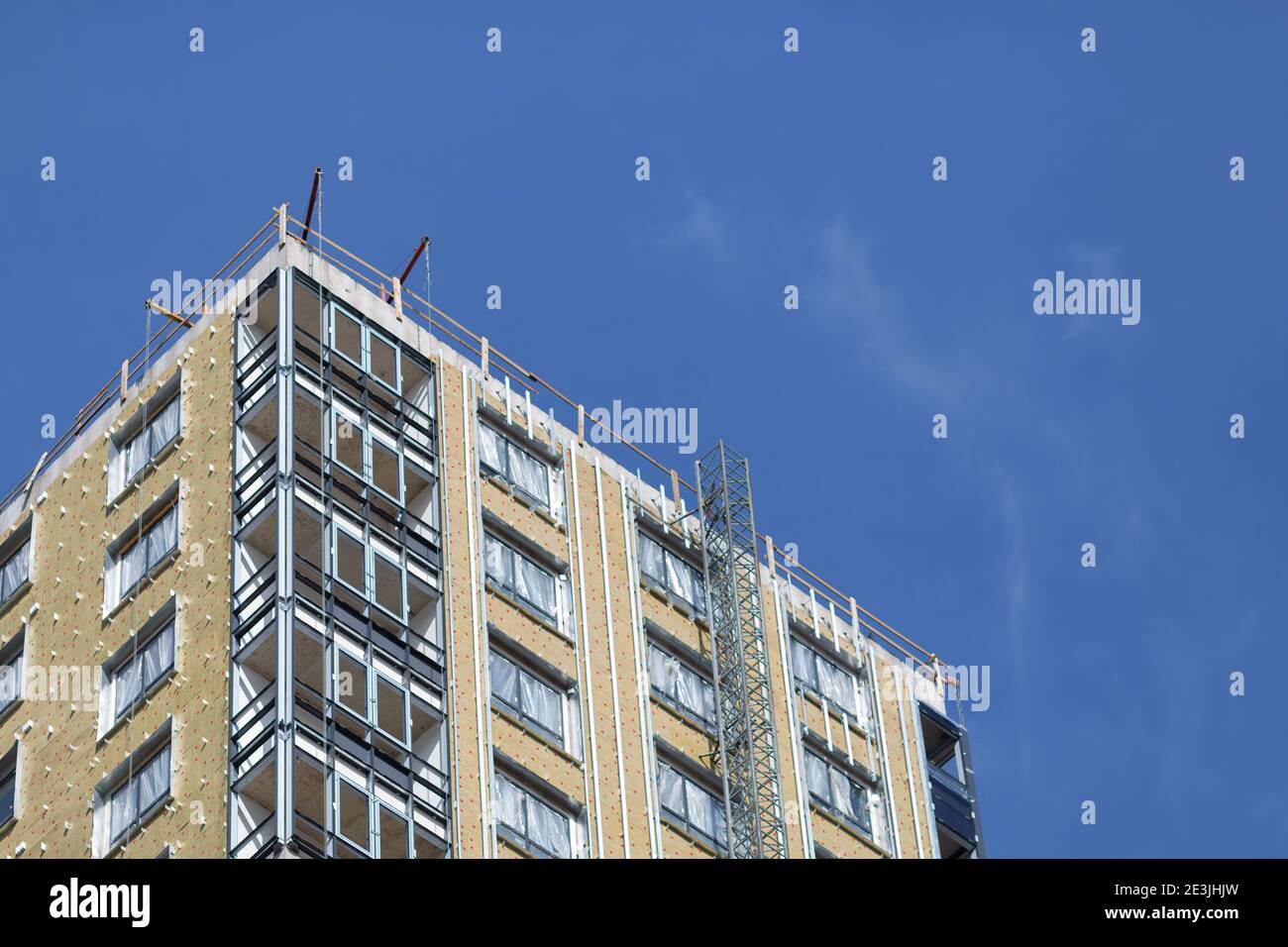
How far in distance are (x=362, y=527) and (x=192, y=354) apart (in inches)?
330

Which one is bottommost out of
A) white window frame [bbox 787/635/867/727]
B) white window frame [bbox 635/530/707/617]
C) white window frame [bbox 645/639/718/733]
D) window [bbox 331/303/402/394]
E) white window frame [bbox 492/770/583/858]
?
white window frame [bbox 492/770/583/858]

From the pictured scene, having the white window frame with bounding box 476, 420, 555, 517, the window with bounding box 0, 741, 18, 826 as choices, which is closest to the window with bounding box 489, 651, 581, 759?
the white window frame with bounding box 476, 420, 555, 517

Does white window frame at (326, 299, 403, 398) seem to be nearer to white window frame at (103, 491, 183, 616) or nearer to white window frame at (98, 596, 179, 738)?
white window frame at (103, 491, 183, 616)

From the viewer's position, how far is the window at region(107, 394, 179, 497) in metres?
68.0

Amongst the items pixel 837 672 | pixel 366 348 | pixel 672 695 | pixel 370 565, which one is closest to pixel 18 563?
pixel 366 348

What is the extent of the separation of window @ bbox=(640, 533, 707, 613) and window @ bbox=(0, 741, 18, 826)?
18.2 metres

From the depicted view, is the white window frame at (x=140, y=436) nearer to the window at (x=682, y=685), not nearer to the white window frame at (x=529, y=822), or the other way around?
the white window frame at (x=529, y=822)

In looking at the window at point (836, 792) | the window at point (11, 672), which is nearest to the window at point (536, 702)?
the window at point (836, 792)

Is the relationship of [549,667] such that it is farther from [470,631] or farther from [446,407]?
[446,407]

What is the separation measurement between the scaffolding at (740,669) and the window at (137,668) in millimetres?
16148

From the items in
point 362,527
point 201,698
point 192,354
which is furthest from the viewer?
point 192,354

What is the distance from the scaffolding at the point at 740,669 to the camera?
228ft
